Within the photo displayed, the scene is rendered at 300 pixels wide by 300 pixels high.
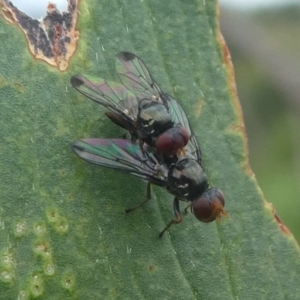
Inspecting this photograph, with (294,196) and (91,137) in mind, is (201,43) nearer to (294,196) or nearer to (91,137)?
(91,137)

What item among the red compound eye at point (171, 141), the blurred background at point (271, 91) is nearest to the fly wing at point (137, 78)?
the red compound eye at point (171, 141)

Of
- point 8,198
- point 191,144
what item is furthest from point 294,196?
point 8,198

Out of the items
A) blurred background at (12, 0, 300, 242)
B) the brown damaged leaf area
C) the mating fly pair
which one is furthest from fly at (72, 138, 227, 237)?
blurred background at (12, 0, 300, 242)

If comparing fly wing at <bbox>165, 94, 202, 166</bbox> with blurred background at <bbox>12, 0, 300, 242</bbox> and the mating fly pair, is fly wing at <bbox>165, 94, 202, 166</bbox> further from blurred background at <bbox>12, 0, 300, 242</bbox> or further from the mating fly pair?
blurred background at <bbox>12, 0, 300, 242</bbox>

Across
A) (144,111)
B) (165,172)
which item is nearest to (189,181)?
(165,172)

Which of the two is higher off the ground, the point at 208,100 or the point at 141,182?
the point at 208,100
